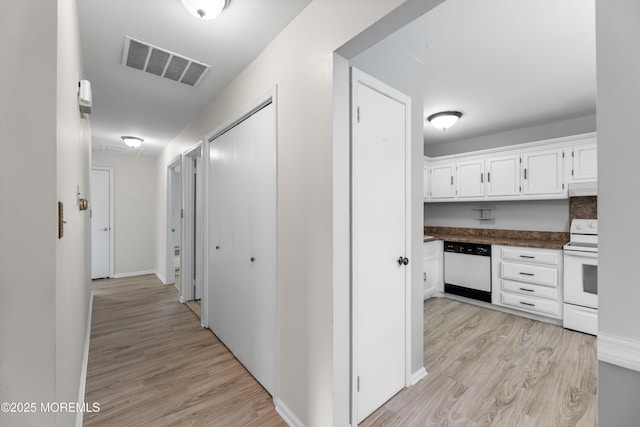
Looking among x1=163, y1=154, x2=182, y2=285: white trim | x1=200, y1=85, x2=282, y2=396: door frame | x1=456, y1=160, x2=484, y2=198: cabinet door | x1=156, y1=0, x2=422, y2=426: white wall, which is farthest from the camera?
x1=163, y1=154, x2=182, y2=285: white trim

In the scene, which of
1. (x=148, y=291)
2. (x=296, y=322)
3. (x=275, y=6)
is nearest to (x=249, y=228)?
(x=296, y=322)

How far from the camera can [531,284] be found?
3.22 meters

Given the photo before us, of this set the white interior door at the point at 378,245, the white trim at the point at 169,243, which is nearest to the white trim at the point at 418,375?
the white interior door at the point at 378,245

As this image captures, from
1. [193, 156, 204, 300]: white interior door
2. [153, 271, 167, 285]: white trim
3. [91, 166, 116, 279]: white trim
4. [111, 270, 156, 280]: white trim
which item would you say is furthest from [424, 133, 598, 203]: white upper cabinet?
[91, 166, 116, 279]: white trim

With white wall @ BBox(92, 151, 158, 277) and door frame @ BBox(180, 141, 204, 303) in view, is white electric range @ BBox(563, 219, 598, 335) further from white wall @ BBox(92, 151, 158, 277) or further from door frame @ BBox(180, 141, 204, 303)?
white wall @ BBox(92, 151, 158, 277)

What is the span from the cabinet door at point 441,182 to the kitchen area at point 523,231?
0.05 ft

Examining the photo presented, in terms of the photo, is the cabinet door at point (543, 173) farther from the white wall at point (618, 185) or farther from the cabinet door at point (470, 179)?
the white wall at point (618, 185)

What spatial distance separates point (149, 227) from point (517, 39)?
21.3 feet

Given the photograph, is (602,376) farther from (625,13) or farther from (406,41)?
(406,41)

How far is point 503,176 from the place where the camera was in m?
3.77

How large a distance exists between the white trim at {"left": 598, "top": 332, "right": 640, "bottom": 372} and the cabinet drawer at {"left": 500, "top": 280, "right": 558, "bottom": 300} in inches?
119

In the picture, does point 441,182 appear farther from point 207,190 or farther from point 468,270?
point 207,190

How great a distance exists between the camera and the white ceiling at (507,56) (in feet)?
5.44

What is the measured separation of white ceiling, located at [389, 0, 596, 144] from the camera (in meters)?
1.66
